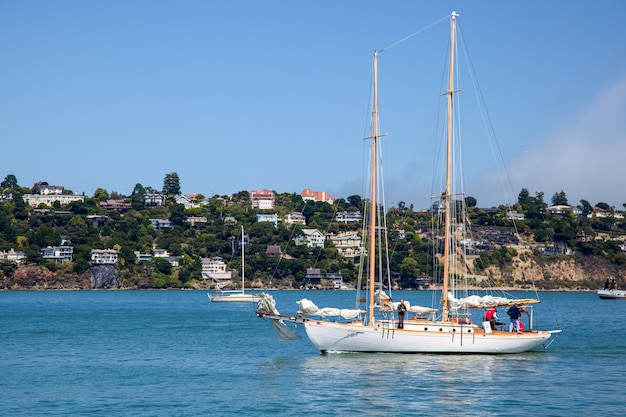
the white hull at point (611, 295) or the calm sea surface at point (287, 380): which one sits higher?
the white hull at point (611, 295)

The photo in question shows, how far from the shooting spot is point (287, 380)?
38.4 m

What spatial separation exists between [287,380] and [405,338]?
308 inches

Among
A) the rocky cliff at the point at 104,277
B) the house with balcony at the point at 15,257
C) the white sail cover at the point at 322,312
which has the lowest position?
the white sail cover at the point at 322,312

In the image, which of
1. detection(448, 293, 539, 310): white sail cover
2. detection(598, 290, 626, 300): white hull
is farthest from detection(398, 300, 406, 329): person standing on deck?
detection(598, 290, 626, 300): white hull

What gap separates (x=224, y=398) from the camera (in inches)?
1361

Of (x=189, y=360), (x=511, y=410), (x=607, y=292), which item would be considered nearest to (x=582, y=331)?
(x=189, y=360)

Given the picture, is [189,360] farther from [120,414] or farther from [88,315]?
[88,315]

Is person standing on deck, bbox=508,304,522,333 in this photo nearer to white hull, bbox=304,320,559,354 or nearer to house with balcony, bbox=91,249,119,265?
white hull, bbox=304,320,559,354

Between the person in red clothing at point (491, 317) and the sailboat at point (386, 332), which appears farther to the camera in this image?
the person in red clothing at point (491, 317)

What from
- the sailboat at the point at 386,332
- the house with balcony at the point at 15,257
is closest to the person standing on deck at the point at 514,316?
the sailboat at the point at 386,332

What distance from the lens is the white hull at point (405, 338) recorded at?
43.9 meters

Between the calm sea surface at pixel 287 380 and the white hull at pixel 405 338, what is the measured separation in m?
0.50

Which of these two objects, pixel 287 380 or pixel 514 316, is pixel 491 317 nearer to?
pixel 514 316

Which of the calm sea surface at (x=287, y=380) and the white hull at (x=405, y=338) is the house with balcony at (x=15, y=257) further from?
the white hull at (x=405, y=338)
